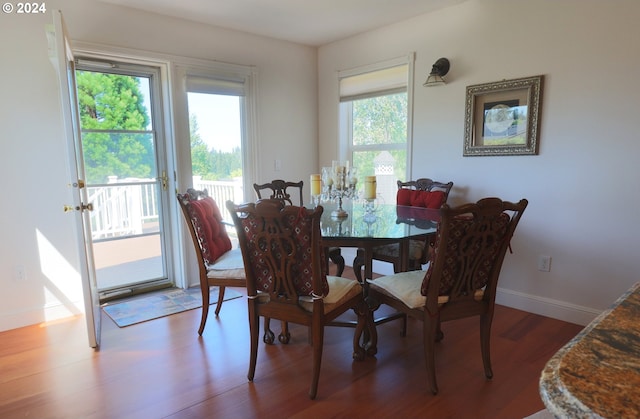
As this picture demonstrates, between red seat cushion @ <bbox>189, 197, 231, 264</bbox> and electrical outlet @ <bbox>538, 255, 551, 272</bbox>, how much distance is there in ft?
7.82

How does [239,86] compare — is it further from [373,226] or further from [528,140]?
[528,140]

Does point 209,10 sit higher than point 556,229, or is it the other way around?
point 209,10

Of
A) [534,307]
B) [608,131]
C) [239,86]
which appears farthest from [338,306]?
[239,86]

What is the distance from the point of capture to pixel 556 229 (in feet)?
9.09

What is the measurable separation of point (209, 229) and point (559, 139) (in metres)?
2.55

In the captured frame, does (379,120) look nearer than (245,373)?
No

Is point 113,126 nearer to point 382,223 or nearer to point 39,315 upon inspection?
point 39,315

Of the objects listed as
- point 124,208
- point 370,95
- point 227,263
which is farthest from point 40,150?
point 370,95

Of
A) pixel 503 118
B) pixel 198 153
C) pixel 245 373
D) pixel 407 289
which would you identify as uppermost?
pixel 503 118

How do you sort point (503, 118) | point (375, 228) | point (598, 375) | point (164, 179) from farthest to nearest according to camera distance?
point (164, 179), point (503, 118), point (375, 228), point (598, 375)

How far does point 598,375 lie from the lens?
1.74 feet

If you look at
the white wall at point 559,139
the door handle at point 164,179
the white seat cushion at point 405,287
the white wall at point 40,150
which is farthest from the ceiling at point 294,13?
the white seat cushion at point 405,287

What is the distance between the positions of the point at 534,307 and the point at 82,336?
334 centimetres

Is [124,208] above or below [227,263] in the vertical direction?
above
